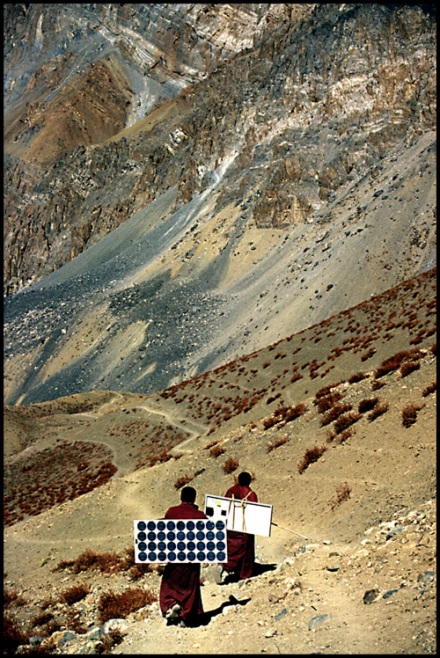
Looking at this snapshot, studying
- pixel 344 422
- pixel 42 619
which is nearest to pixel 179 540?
pixel 42 619

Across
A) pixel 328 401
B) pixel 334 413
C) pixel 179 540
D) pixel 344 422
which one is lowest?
pixel 328 401

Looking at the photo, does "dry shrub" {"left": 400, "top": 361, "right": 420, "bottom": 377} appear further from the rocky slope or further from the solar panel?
the solar panel

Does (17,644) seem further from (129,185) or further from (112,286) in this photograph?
(129,185)

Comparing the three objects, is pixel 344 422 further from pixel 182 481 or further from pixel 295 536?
pixel 182 481

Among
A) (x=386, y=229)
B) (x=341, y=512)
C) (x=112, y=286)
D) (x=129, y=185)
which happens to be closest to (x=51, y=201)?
(x=129, y=185)

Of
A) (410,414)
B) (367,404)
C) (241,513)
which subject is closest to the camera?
(241,513)

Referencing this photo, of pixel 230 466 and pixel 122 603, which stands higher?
pixel 122 603
